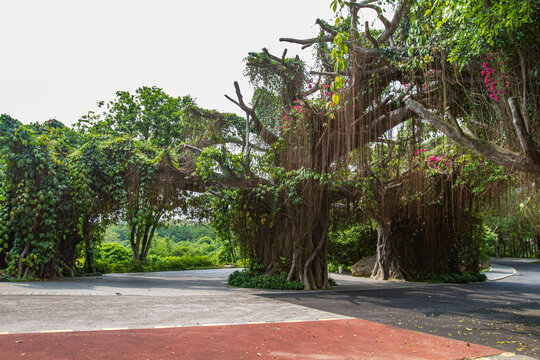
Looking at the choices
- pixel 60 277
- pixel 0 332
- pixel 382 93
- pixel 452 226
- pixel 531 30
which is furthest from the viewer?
pixel 452 226

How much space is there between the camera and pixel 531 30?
5051mm

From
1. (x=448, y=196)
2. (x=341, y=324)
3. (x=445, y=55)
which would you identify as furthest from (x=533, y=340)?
(x=448, y=196)

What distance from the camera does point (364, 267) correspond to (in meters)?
15.8

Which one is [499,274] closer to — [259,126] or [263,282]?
[263,282]

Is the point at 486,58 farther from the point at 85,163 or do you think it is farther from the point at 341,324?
the point at 85,163

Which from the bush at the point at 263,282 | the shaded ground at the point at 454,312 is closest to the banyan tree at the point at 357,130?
the bush at the point at 263,282

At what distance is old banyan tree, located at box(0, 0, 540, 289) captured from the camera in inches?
260

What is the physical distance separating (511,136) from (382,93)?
123 inches

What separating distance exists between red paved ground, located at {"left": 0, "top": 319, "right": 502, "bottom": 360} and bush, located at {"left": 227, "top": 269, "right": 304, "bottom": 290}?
505 centimetres

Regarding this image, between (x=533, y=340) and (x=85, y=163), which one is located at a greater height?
(x=85, y=163)

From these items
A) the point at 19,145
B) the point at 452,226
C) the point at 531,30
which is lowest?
the point at 452,226

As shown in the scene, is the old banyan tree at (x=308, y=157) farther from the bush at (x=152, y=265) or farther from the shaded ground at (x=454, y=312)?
the bush at (x=152, y=265)

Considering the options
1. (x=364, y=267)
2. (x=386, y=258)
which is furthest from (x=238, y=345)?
(x=364, y=267)

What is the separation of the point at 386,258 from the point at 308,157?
23.1 ft
